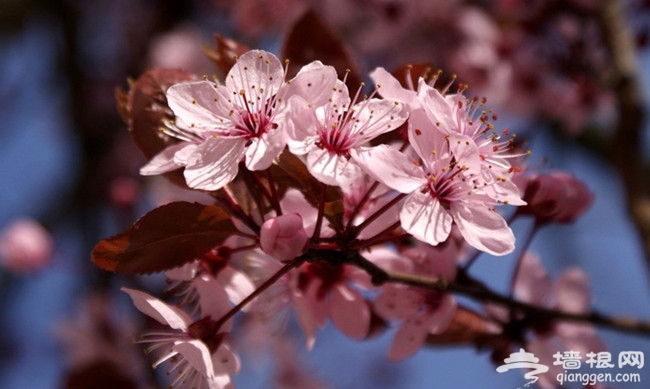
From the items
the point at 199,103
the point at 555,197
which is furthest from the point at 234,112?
the point at 555,197

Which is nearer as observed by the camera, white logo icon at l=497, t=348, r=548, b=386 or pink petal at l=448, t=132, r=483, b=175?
pink petal at l=448, t=132, r=483, b=175

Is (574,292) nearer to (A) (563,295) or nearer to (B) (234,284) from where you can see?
(A) (563,295)

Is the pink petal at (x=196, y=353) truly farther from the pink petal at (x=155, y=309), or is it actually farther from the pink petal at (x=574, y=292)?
the pink petal at (x=574, y=292)

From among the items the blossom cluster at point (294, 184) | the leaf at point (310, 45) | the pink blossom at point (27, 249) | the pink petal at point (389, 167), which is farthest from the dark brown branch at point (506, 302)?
the pink blossom at point (27, 249)

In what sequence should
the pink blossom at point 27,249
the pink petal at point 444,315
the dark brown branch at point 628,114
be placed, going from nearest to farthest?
the pink petal at point 444,315, the dark brown branch at point 628,114, the pink blossom at point 27,249

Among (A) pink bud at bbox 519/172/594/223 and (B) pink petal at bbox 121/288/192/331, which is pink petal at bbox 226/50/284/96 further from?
(A) pink bud at bbox 519/172/594/223

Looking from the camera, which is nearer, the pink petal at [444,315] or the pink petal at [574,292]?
the pink petal at [444,315]

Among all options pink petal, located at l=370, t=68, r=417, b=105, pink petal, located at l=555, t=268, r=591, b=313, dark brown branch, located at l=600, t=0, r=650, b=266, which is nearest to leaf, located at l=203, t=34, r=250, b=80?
pink petal, located at l=370, t=68, r=417, b=105

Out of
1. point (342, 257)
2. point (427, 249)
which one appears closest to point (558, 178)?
point (427, 249)
